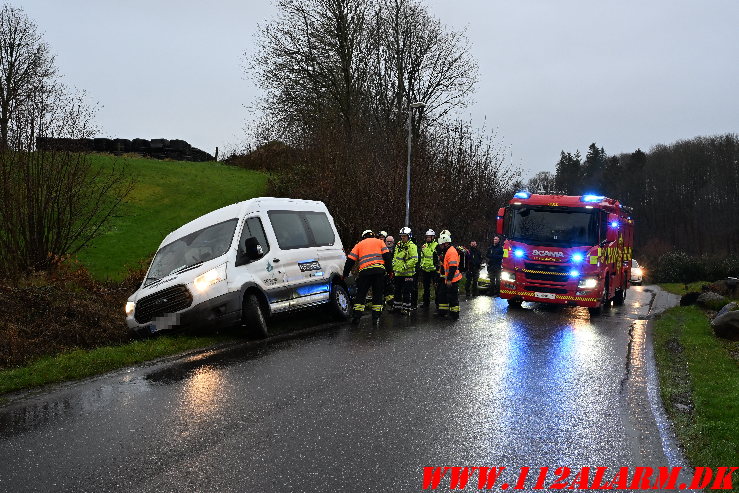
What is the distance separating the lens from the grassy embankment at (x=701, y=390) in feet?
19.0

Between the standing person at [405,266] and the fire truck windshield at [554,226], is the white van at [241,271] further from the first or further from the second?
the fire truck windshield at [554,226]

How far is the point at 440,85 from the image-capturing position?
40906mm

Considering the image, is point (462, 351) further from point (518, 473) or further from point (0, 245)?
point (0, 245)

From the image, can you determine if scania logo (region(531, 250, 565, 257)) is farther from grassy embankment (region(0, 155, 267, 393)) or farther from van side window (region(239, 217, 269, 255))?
grassy embankment (region(0, 155, 267, 393))

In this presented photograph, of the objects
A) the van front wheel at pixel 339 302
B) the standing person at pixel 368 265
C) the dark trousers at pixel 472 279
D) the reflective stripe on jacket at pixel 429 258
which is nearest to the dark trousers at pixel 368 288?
the standing person at pixel 368 265

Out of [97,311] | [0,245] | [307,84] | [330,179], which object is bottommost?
[97,311]

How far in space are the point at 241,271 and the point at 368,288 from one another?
3.24 meters

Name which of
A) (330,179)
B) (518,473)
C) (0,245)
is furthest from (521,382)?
(330,179)

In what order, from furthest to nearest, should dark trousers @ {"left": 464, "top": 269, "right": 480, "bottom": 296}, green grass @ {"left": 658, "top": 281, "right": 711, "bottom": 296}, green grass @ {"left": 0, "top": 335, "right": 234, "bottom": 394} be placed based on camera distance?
green grass @ {"left": 658, "top": 281, "right": 711, "bottom": 296}, dark trousers @ {"left": 464, "top": 269, "right": 480, "bottom": 296}, green grass @ {"left": 0, "top": 335, "right": 234, "bottom": 394}

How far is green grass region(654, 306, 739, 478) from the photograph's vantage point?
5.82 m

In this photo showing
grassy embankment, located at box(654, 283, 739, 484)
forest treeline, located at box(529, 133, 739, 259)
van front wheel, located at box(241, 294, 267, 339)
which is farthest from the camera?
forest treeline, located at box(529, 133, 739, 259)

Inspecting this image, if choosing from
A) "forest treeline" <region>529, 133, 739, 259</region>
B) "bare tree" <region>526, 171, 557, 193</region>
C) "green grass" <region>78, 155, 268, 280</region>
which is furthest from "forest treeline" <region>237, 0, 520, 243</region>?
"bare tree" <region>526, 171, 557, 193</region>

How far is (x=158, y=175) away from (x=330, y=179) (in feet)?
62.0

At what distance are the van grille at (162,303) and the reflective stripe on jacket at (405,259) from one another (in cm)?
588
